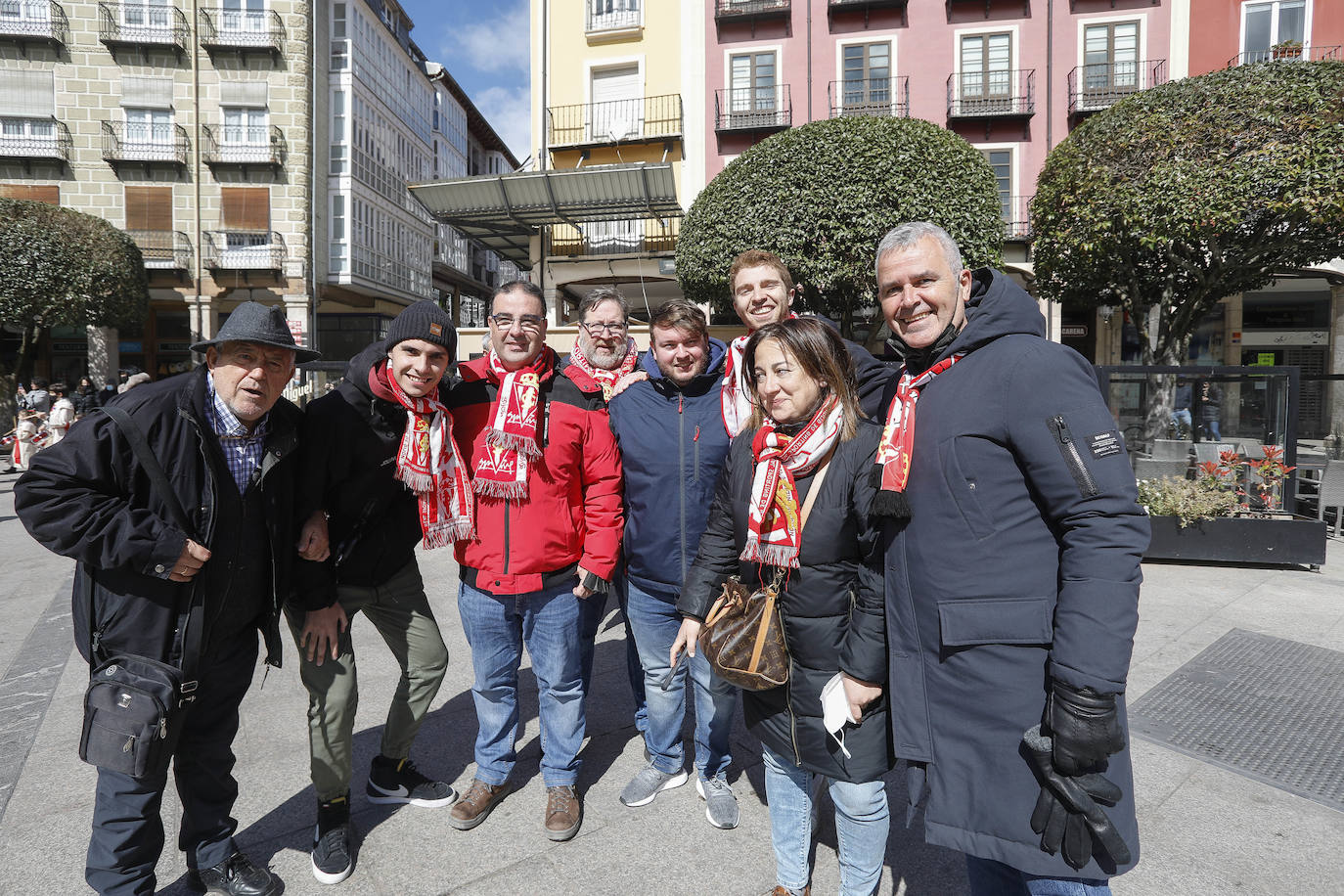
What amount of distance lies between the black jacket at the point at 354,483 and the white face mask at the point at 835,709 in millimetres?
1777

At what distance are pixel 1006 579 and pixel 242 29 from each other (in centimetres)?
3198

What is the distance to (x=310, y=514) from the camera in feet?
8.55

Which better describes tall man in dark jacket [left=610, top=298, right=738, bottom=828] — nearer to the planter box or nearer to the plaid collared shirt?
the plaid collared shirt

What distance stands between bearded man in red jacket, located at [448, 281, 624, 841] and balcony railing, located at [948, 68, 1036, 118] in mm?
18856

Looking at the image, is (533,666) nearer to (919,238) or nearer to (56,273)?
(919,238)

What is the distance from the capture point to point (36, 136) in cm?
2481

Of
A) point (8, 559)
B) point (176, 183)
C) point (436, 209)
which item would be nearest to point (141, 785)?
point (8, 559)

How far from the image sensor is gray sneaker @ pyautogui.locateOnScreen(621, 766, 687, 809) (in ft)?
10.0

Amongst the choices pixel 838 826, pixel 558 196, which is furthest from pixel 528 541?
pixel 558 196

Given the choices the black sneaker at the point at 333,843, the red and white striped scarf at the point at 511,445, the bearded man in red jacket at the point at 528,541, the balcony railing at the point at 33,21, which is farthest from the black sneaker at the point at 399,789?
the balcony railing at the point at 33,21

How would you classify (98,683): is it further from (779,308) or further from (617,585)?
(779,308)

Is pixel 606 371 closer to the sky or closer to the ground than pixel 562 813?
closer to the sky

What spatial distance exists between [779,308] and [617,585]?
5.06 feet

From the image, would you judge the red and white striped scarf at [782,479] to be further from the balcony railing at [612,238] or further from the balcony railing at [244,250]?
the balcony railing at [244,250]
